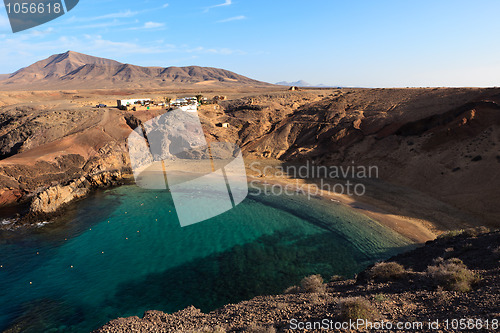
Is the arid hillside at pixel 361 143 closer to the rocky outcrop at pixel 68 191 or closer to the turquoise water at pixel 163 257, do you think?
the rocky outcrop at pixel 68 191

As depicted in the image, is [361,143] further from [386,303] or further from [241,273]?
[386,303]

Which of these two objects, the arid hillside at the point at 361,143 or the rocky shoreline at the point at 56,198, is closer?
the rocky shoreline at the point at 56,198

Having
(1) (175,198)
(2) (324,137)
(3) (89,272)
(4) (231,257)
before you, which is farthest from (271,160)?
(3) (89,272)

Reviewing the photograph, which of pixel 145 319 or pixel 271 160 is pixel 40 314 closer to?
pixel 145 319

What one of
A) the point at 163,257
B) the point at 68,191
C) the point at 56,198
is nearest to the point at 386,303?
the point at 163,257

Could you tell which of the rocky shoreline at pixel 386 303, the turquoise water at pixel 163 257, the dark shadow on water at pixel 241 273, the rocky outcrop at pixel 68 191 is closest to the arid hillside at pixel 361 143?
the rocky outcrop at pixel 68 191
